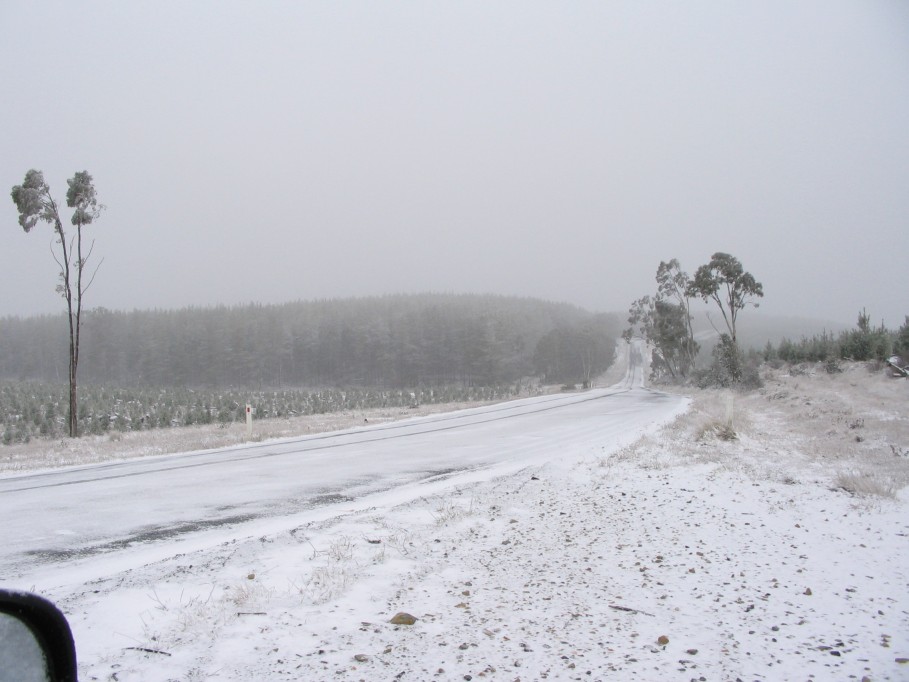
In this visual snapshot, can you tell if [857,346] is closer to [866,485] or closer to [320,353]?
[866,485]

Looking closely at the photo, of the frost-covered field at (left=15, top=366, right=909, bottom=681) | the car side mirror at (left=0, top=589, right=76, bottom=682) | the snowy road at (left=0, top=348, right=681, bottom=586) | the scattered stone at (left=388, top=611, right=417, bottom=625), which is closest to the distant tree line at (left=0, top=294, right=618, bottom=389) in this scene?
the snowy road at (left=0, top=348, right=681, bottom=586)

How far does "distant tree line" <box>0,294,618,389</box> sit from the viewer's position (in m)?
103

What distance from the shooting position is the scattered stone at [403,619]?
411 cm

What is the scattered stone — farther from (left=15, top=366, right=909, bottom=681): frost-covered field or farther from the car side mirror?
the car side mirror

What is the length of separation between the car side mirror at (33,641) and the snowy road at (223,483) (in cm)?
460

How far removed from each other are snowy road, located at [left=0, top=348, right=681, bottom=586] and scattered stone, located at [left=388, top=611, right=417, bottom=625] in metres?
3.69

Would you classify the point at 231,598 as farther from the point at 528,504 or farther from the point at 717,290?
the point at 717,290

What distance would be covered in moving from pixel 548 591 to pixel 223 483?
7520 millimetres

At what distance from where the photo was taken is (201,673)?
341cm

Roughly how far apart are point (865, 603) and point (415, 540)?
3943 mm

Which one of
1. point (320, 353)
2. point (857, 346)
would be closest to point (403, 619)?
point (857, 346)

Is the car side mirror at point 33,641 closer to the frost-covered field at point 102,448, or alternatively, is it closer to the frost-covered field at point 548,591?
the frost-covered field at point 548,591

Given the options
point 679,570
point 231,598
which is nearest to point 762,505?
point 679,570

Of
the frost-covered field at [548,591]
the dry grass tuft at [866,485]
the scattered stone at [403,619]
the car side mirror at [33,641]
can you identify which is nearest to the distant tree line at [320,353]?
the dry grass tuft at [866,485]
